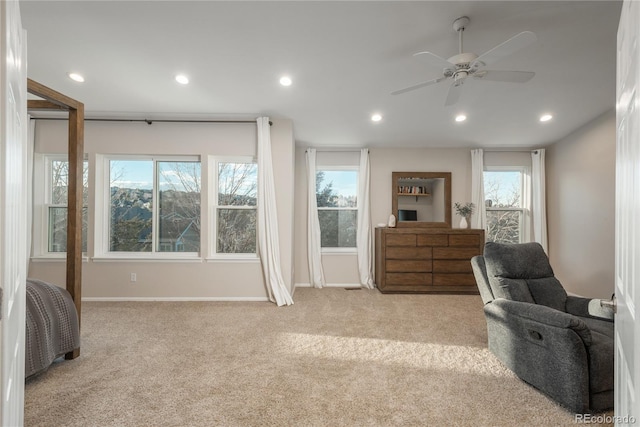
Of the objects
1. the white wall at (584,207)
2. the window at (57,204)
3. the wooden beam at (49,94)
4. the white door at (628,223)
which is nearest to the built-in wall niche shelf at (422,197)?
the white wall at (584,207)

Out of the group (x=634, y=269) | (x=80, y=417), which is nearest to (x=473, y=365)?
(x=634, y=269)

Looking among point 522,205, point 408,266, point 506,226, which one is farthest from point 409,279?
point 522,205

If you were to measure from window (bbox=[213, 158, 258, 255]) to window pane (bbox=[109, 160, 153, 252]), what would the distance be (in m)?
0.96

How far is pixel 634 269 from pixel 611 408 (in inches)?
67.3

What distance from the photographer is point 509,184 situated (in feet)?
17.3

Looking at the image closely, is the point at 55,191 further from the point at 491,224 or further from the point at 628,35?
the point at 491,224

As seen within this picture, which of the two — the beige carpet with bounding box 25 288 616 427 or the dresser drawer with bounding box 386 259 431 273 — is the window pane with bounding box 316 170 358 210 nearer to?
the dresser drawer with bounding box 386 259 431 273

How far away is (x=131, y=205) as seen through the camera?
4.25m

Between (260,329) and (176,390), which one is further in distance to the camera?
(260,329)

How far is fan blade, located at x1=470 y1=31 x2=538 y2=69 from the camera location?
1.75 metres

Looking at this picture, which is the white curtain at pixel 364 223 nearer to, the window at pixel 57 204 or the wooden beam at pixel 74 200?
the wooden beam at pixel 74 200

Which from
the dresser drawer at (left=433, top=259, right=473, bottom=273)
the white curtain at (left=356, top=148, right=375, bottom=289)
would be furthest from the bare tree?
the white curtain at (left=356, top=148, right=375, bottom=289)

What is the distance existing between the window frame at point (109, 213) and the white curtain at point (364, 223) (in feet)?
8.33

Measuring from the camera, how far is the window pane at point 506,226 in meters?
5.24
